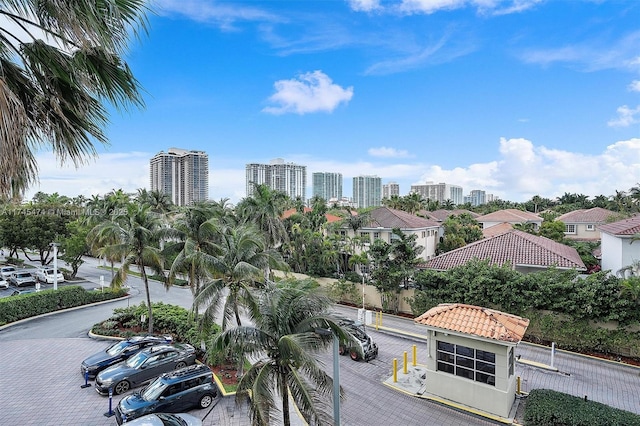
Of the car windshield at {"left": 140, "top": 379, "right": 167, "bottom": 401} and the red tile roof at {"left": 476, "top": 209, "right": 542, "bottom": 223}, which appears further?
the red tile roof at {"left": 476, "top": 209, "right": 542, "bottom": 223}

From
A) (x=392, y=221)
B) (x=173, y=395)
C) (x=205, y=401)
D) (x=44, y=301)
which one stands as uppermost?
(x=392, y=221)

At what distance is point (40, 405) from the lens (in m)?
12.2

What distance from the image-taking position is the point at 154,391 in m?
11.3

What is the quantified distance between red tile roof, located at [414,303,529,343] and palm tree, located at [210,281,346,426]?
5.39 metres

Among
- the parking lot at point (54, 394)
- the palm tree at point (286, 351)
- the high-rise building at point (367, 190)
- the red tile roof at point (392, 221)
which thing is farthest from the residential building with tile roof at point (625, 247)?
the high-rise building at point (367, 190)

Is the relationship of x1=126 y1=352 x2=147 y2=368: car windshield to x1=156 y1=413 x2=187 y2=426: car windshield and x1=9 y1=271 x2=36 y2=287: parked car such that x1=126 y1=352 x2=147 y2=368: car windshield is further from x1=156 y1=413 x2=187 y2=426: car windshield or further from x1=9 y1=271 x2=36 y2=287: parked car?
x1=9 y1=271 x2=36 y2=287: parked car

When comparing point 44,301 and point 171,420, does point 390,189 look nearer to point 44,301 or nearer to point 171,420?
point 44,301

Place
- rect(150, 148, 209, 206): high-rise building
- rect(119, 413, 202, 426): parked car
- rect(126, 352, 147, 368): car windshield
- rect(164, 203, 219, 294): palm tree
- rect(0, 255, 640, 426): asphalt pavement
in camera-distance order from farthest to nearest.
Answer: rect(150, 148, 209, 206): high-rise building → rect(164, 203, 219, 294): palm tree → rect(126, 352, 147, 368): car windshield → rect(0, 255, 640, 426): asphalt pavement → rect(119, 413, 202, 426): parked car

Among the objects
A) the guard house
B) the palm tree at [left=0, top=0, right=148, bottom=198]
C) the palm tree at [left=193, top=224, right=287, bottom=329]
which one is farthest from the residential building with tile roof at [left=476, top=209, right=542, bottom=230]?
the palm tree at [left=0, top=0, right=148, bottom=198]

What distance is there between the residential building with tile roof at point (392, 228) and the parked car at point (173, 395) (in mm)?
20158

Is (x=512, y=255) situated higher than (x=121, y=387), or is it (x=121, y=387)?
(x=512, y=255)

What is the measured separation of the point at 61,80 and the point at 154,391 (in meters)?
10.3

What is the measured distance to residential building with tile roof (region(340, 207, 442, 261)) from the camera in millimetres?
32719

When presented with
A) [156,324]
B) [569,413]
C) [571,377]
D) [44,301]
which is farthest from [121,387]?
[571,377]
